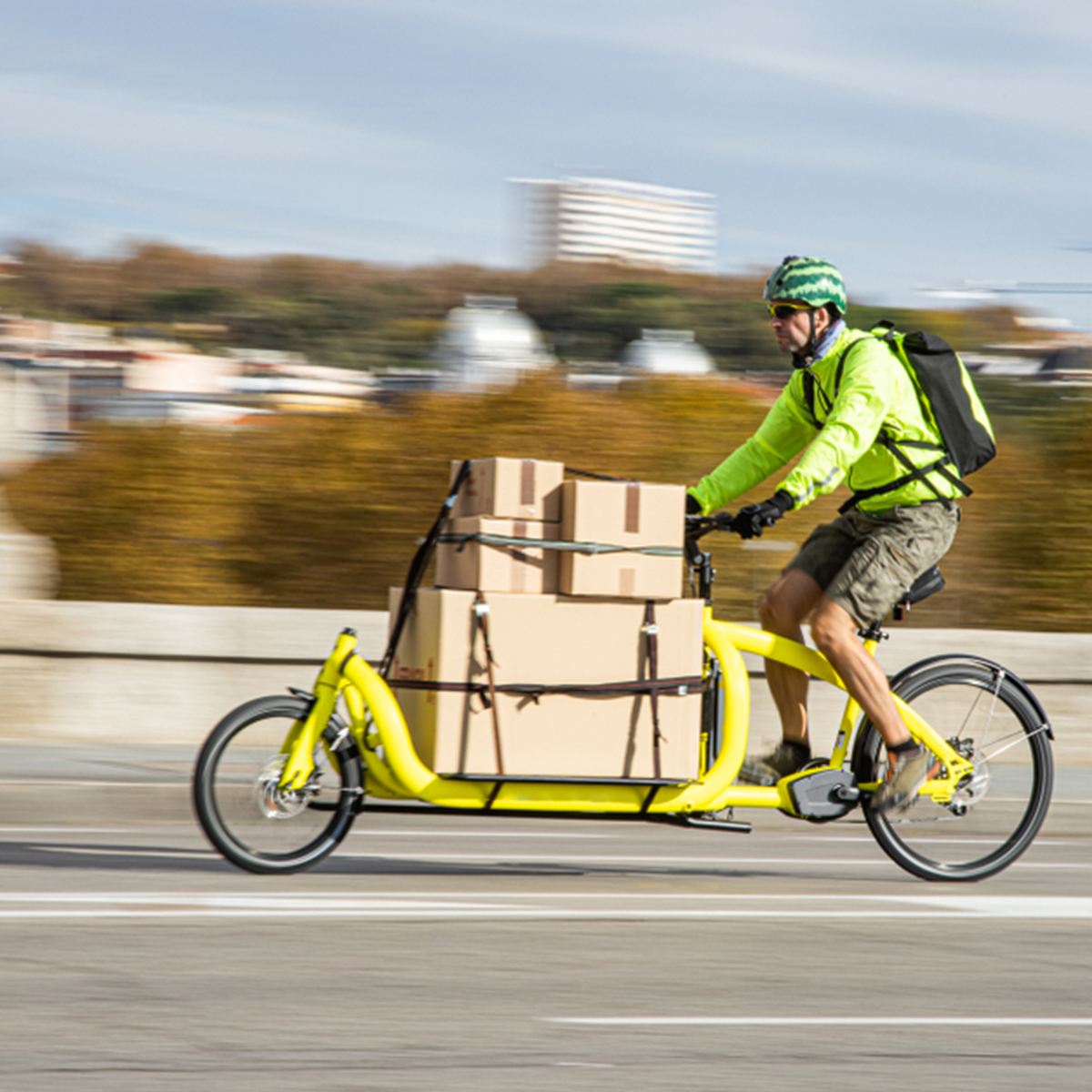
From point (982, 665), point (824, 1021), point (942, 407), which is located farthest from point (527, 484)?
point (824, 1021)

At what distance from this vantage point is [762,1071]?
155 inches

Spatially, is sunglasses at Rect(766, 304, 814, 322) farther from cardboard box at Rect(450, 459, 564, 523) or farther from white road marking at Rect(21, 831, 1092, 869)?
white road marking at Rect(21, 831, 1092, 869)

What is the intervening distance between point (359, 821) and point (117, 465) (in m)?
4.91

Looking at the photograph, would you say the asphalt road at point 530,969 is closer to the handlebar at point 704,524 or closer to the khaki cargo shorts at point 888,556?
the khaki cargo shorts at point 888,556

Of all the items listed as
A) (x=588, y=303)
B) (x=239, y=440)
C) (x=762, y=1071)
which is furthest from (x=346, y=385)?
(x=762, y=1071)

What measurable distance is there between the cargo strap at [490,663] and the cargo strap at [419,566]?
1.01ft

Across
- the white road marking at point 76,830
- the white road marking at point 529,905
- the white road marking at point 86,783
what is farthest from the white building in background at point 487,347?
the white road marking at point 529,905

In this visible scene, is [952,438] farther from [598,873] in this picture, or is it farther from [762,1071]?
[762,1071]

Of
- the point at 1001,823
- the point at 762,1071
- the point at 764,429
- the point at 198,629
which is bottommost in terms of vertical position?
the point at 762,1071

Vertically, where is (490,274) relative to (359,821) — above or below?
above

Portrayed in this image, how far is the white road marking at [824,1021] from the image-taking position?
4.32m

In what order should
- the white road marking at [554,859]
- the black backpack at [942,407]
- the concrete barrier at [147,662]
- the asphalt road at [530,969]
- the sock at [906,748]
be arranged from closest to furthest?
the asphalt road at [530,969] < the black backpack at [942,407] < the sock at [906,748] < the white road marking at [554,859] < the concrete barrier at [147,662]

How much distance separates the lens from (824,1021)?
14.4 feet

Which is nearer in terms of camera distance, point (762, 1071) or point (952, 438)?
point (762, 1071)
